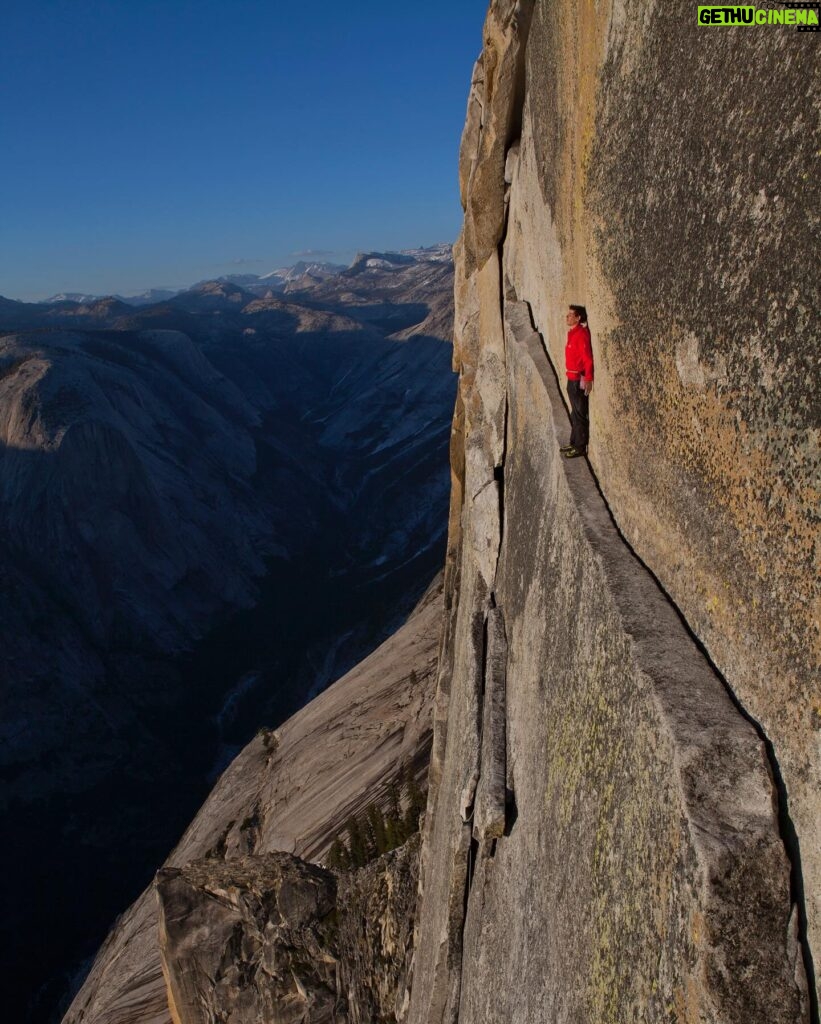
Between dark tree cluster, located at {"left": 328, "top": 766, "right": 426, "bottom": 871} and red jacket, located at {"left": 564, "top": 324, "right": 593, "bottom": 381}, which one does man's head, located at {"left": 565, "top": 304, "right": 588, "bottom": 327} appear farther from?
dark tree cluster, located at {"left": 328, "top": 766, "right": 426, "bottom": 871}

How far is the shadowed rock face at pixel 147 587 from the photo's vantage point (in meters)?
47.4

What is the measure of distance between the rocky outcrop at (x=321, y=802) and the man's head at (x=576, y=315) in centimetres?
1165

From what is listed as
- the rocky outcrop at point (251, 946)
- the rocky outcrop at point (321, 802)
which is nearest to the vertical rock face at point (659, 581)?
the rocky outcrop at point (321, 802)

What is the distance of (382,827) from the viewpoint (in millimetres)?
18109

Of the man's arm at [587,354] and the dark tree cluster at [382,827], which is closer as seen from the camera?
the man's arm at [587,354]

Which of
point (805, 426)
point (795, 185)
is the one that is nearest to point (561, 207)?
point (795, 185)

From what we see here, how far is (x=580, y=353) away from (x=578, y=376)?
26 centimetres

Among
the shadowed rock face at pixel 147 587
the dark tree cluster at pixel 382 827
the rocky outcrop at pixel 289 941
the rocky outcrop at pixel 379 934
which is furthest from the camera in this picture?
the shadowed rock face at pixel 147 587

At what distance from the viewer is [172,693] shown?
6084cm

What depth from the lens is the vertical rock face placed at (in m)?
3.87

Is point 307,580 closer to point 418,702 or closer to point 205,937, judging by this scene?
point 418,702

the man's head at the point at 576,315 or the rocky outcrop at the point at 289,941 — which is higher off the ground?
the man's head at the point at 576,315

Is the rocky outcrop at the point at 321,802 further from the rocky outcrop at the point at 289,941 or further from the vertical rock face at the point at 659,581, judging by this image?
the vertical rock face at the point at 659,581

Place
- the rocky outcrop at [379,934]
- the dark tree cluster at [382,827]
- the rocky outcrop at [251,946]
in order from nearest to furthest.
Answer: the rocky outcrop at [379,934]
the rocky outcrop at [251,946]
the dark tree cluster at [382,827]
